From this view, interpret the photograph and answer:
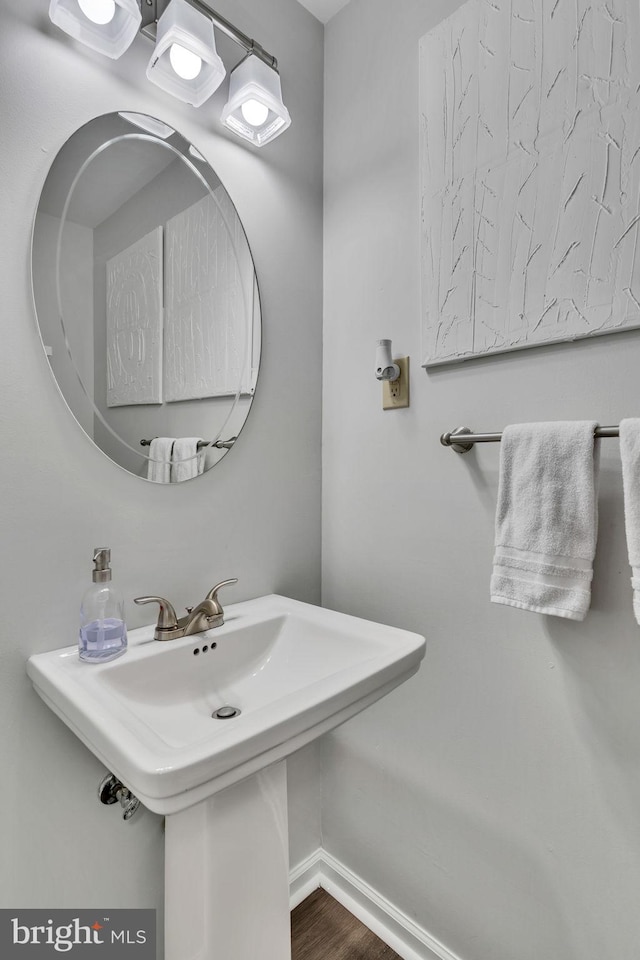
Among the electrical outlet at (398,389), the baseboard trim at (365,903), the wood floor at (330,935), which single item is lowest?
the wood floor at (330,935)

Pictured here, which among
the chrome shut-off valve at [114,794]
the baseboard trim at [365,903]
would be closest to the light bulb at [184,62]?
the chrome shut-off valve at [114,794]

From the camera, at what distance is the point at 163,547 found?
42.0 inches

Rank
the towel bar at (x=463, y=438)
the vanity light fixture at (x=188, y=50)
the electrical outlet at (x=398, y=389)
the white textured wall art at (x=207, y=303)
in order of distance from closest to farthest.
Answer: the vanity light fixture at (x=188, y=50)
the towel bar at (x=463, y=438)
the white textured wall art at (x=207, y=303)
the electrical outlet at (x=398, y=389)

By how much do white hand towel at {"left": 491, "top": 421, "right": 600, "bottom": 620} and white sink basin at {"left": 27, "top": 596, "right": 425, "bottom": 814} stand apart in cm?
24

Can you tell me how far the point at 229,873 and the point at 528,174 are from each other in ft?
4.64

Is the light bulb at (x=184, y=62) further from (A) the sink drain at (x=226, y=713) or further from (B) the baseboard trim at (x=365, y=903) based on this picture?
(B) the baseboard trim at (x=365, y=903)

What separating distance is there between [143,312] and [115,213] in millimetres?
196

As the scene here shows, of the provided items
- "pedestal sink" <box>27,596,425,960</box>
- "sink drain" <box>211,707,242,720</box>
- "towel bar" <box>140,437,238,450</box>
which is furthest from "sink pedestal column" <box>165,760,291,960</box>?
"towel bar" <box>140,437,238,450</box>

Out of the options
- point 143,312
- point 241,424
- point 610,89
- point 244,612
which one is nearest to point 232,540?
point 244,612

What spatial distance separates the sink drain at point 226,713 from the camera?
37.2 inches

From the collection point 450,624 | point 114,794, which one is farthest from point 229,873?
point 450,624

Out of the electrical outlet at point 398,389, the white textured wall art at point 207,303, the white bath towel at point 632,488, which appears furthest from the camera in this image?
the electrical outlet at point 398,389

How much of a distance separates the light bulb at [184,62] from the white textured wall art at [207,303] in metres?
0.22

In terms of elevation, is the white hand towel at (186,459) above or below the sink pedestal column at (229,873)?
above
